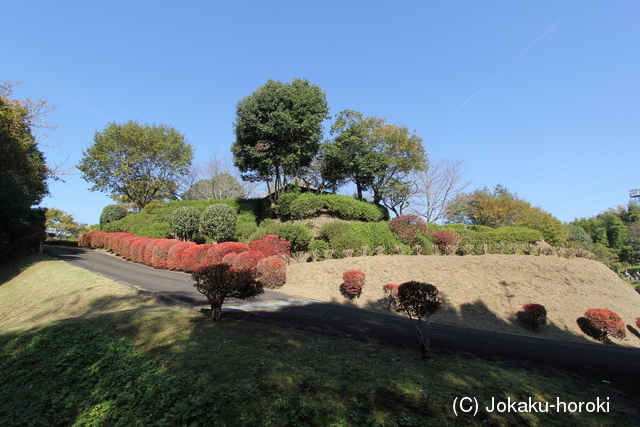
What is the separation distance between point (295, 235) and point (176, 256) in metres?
6.14

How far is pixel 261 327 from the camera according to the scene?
Answer: 6.21 m

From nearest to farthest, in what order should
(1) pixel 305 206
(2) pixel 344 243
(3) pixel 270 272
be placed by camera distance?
(3) pixel 270 272
(2) pixel 344 243
(1) pixel 305 206

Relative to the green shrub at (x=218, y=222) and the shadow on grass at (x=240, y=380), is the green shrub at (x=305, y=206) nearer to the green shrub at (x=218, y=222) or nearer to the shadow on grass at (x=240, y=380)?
the green shrub at (x=218, y=222)

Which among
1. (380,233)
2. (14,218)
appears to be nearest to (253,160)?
(380,233)

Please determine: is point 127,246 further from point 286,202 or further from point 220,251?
point 286,202

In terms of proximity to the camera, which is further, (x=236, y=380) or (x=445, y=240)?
(x=445, y=240)

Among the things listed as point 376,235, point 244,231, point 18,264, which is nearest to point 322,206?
point 376,235

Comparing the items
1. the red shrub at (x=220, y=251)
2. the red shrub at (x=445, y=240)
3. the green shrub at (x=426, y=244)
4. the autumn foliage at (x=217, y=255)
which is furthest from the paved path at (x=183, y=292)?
the red shrub at (x=445, y=240)

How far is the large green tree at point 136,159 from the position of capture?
28562 millimetres

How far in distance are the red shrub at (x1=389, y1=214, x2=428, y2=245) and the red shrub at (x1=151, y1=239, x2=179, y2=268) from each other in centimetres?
1251

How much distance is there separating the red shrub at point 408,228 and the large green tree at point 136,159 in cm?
2365

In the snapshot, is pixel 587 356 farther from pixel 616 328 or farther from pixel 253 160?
pixel 253 160

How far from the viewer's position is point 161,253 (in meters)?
16.4

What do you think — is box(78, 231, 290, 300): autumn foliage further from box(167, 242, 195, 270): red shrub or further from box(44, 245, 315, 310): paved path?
box(44, 245, 315, 310): paved path
